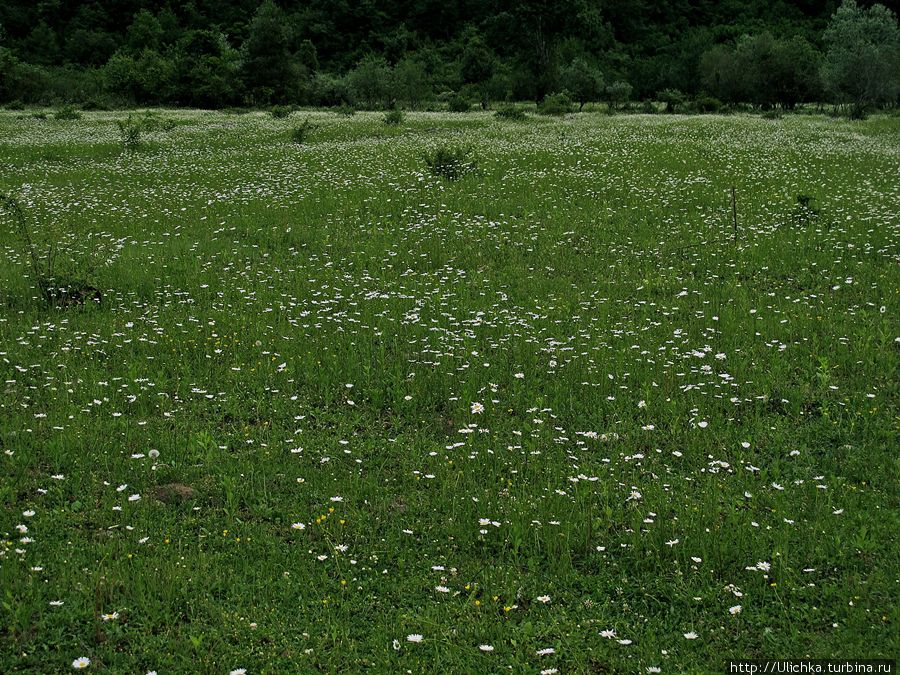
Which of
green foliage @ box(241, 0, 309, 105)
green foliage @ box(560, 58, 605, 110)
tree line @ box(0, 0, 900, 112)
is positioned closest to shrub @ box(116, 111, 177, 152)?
tree line @ box(0, 0, 900, 112)

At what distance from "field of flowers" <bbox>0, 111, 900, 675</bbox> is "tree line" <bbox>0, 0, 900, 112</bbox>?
48.0 m

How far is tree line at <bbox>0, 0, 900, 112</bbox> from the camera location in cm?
6359

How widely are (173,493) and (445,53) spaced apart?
4317 inches

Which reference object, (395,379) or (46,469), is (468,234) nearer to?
(395,379)

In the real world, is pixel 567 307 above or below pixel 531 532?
above

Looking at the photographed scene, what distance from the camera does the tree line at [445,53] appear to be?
63.6 meters

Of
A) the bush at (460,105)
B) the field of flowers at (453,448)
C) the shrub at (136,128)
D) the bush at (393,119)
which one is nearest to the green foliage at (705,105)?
the bush at (460,105)

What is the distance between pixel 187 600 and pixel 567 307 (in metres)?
7.08

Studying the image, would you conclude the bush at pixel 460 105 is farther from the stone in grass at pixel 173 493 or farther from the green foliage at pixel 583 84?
the stone in grass at pixel 173 493

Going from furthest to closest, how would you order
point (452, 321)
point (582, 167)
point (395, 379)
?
point (582, 167) → point (452, 321) → point (395, 379)

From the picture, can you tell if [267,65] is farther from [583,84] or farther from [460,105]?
[583,84]

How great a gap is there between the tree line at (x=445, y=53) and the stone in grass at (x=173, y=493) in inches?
2188

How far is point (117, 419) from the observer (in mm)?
7066

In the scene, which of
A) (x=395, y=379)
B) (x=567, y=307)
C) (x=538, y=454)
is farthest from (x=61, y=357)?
(x=567, y=307)
